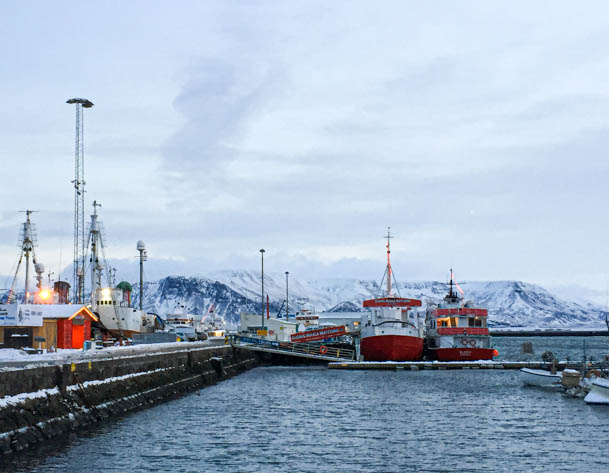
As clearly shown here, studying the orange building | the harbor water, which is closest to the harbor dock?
the harbor water

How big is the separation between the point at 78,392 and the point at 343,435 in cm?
1295

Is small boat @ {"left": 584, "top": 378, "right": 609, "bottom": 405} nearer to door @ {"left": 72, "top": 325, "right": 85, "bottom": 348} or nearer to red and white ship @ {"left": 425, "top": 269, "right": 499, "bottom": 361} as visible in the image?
red and white ship @ {"left": 425, "top": 269, "right": 499, "bottom": 361}

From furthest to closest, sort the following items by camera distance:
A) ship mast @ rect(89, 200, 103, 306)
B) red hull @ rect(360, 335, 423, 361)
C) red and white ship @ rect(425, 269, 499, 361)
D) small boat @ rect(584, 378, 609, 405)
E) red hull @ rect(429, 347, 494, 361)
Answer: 1. ship mast @ rect(89, 200, 103, 306)
2. red and white ship @ rect(425, 269, 499, 361)
3. red hull @ rect(429, 347, 494, 361)
4. red hull @ rect(360, 335, 423, 361)
5. small boat @ rect(584, 378, 609, 405)

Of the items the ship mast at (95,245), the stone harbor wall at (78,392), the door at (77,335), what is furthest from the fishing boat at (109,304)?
the stone harbor wall at (78,392)

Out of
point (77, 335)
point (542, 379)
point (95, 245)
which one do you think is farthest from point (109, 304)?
point (542, 379)

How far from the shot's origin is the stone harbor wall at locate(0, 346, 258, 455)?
28.9 m

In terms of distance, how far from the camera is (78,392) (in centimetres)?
3625

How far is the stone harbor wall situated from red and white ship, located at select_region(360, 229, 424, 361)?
35413 mm

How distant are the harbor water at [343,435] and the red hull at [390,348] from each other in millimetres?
31819

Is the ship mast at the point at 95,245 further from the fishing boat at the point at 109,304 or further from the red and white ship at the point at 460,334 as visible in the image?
the red and white ship at the point at 460,334

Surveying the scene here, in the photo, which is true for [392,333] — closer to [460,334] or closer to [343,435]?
[460,334]

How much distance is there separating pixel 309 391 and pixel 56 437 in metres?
29.8

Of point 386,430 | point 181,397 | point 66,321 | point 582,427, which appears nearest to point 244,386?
point 181,397

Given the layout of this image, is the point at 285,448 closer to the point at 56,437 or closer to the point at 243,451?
the point at 243,451
